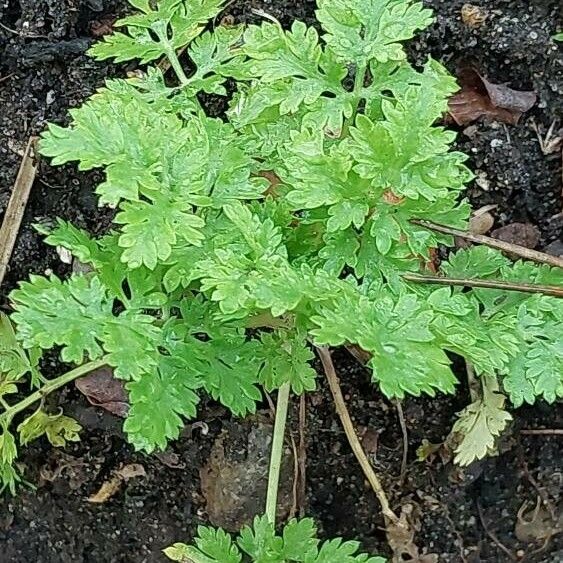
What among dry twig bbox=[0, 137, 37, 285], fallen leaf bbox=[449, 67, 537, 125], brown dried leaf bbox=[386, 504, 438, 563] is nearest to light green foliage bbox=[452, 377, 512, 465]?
brown dried leaf bbox=[386, 504, 438, 563]

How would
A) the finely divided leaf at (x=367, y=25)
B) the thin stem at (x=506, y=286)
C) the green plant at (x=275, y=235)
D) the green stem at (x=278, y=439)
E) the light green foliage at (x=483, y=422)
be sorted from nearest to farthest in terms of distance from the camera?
the green plant at (x=275, y=235) → the finely divided leaf at (x=367, y=25) → the thin stem at (x=506, y=286) → the green stem at (x=278, y=439) → the light green foliage at (x=483, y=422)

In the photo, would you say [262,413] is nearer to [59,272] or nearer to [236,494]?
[236,494]

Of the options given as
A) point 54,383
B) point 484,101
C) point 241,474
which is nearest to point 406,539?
point 241,474

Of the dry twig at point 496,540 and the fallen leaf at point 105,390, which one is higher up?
the fallen leaf at point 105,390

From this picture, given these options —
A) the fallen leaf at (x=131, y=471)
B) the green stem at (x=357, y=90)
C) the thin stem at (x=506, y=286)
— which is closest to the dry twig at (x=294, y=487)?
the fallen leaf at (x=131, y=471)

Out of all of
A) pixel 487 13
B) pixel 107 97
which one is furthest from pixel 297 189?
pixel 487 13

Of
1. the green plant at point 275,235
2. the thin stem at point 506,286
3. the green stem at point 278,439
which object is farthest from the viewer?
the green stem at point 278,439

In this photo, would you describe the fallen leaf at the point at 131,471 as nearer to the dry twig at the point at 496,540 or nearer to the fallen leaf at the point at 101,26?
the dry twig at the point at 496,540
